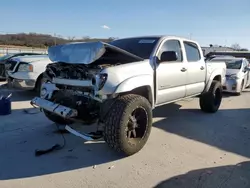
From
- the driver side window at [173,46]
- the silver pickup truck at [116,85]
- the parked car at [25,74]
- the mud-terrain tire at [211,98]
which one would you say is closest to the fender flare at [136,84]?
the silver pickup truck at [116,85]

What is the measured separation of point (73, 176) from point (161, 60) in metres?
2.53

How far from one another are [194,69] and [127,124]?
8.85 ft

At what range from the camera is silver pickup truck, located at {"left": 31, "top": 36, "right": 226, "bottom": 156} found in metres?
3.97

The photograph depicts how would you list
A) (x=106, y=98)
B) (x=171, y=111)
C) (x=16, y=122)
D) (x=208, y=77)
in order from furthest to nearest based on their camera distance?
(x=171, y=111) < (x=208, y=77) < (x=16, y=122) < (x=106, y=98)

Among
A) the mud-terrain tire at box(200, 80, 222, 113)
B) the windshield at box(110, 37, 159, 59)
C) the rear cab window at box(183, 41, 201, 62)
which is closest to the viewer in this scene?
the windshield at box(110, 37, 159, 59)

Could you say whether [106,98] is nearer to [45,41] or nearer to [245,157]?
[245,157]

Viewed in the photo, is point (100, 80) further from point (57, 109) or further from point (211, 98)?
point (211, 98)

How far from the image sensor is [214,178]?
11.6 feet

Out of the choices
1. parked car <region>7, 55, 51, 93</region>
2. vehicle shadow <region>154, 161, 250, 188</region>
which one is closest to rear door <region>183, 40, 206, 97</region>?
vehicle shadow <region>154, 161, 250, 188</region>

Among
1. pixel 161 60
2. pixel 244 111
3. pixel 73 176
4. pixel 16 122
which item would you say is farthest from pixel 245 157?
pixel 16 122

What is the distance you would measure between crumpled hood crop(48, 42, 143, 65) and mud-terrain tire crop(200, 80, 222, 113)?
10.1 feet

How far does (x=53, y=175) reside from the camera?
3592 mm

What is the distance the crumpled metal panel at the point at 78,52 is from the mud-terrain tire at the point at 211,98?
12.4 feet

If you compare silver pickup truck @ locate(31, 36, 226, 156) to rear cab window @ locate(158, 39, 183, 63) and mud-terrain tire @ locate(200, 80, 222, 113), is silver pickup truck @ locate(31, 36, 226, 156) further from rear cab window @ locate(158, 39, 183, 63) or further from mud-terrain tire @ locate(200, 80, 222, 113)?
mud-terrain tire @ locate(200, 80, 222, 113)
